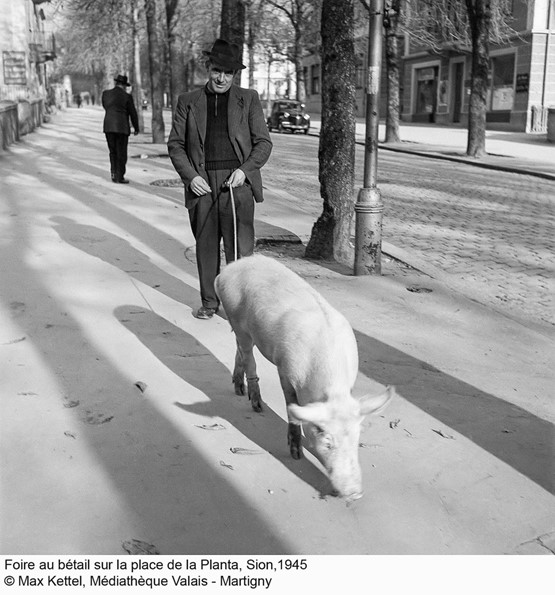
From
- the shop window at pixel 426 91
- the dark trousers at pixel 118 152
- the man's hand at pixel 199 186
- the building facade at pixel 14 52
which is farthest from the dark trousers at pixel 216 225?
the shop window at pixel 426 91

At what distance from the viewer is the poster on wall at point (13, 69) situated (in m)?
34.0

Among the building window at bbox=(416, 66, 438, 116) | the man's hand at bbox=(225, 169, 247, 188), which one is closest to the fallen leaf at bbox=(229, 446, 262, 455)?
the man's hand at bbox=(225, 169, 247, 188)

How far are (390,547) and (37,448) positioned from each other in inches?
73.7

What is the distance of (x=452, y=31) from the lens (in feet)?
80.8

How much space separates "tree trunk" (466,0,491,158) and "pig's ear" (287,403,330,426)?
20.2 meters

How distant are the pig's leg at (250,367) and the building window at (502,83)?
121 ft

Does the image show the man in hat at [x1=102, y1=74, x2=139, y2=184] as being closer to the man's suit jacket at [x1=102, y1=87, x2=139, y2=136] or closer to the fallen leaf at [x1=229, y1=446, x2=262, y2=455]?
the man's suit jacket at [x1=102, y1=87, x2=139, y2=136]

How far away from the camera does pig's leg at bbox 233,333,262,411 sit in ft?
13.4

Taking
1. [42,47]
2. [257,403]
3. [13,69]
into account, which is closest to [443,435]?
[257,403]

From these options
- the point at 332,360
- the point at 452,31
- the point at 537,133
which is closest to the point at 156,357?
the point at 332,360

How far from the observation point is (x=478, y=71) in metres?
21.7

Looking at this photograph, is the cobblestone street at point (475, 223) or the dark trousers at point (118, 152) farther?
the dark trousers at point (118, 152)

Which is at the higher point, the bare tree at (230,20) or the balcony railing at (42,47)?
the balcony railing at (42,47)

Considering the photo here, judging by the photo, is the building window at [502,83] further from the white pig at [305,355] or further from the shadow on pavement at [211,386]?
the white pig at [305,355]
